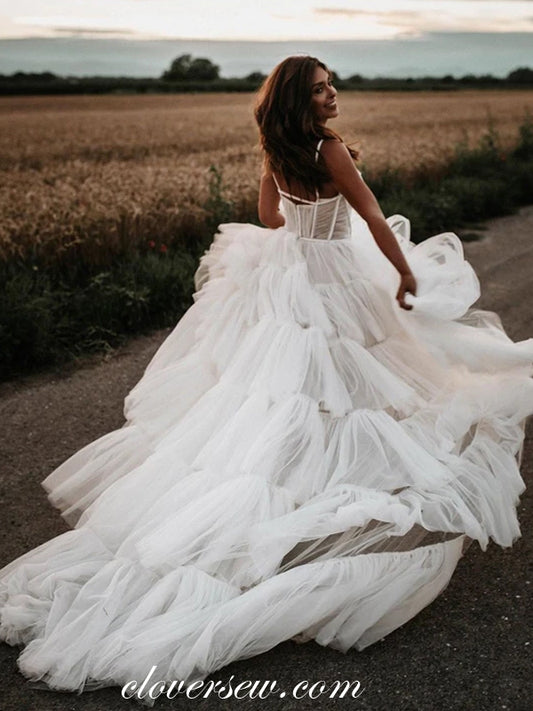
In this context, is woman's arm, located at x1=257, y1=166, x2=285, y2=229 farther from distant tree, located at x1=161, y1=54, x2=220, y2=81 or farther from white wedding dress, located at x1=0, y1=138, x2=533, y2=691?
distant tree, located at x1=161, y1=54, x2=220, y2=81

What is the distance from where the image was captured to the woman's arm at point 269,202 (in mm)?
4117

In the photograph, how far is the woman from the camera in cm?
310

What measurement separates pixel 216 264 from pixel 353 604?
1.87 meters

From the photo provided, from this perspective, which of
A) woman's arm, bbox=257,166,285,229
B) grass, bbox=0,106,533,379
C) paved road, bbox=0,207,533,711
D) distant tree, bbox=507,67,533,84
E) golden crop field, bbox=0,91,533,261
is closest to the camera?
paved road, bbox=0,207,533,711

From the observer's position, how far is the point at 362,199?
363 cm

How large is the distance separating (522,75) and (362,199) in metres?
39.3

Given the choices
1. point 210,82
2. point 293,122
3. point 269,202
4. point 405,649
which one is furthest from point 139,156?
point 210,82

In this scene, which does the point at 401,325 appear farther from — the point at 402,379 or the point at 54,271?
the point at 54,271

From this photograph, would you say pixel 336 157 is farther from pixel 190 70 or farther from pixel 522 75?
pixel 190 70

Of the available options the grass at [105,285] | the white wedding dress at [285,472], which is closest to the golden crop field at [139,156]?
the grass at [105,285]

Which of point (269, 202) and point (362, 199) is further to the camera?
point (269, 202)

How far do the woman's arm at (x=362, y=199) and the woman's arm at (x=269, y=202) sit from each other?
529 millimetres

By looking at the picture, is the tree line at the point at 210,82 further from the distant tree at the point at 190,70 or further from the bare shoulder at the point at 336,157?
the bare shoulder at the point at 336,157

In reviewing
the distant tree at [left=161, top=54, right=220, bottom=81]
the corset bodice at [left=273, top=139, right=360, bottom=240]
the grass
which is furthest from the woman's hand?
the distant tree at [left=161, top=54, right=220, bottom=81]
